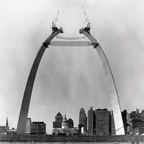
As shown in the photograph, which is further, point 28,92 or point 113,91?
point 28,92

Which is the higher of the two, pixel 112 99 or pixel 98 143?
pixel 112 99

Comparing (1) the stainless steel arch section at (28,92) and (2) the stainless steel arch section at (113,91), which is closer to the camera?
(2) the stainless steel arch section at (113,91)

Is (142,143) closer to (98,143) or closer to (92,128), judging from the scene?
(98,143)

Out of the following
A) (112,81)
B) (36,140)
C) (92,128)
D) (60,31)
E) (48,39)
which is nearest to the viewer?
(112,81)

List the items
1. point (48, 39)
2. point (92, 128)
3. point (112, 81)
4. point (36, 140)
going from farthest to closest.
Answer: point (92, 128) → point (36, 140) → point (48, 39) → point (112, 81)

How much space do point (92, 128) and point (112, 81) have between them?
Result: 432 feet

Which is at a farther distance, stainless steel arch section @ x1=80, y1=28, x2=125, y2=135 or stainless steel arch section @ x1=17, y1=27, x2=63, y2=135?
stainless steel arch section @ x1=17, y1=27, x2=63, y2=135

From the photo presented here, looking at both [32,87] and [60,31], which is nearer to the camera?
[32,87]

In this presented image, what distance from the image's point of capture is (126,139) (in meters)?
53.4

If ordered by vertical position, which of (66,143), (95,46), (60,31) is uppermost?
(60,31)

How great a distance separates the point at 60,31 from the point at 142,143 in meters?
23.6

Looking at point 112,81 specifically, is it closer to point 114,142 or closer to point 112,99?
point 112,99

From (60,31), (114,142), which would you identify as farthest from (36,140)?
(60,31)

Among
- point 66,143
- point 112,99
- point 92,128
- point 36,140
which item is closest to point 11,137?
point 36,140
